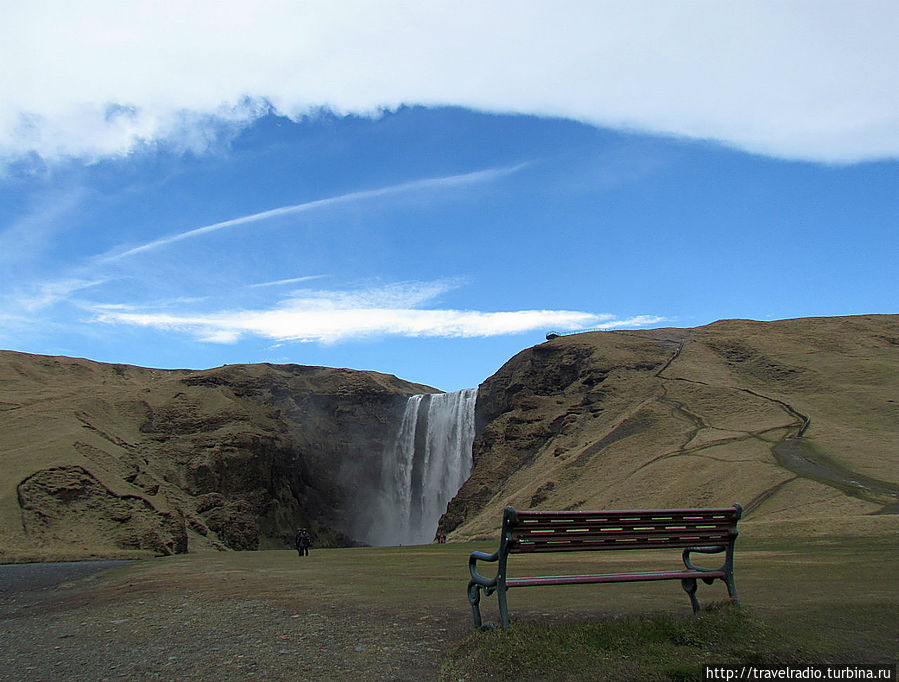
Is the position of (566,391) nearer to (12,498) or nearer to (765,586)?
(12,498)

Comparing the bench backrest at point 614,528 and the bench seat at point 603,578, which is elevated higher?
the bench backrest at point 614,528

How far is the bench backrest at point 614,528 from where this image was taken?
5.61 meters

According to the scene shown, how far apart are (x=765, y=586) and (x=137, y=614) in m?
8.57

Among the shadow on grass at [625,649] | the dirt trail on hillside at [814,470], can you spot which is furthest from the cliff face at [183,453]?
the dirt trail on hillside at [814,470]

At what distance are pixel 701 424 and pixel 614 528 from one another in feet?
134

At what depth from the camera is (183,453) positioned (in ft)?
184

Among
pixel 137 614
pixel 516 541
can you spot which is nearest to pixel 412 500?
pixel 137 614

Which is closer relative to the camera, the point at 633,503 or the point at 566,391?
the point at 633,503

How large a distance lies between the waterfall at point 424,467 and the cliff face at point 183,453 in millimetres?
2699

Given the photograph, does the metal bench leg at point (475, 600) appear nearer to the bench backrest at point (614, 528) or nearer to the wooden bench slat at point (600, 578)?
the wooden bench slat at point (600, 578)

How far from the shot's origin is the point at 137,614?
904 cm

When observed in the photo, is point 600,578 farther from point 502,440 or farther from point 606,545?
point 502,440

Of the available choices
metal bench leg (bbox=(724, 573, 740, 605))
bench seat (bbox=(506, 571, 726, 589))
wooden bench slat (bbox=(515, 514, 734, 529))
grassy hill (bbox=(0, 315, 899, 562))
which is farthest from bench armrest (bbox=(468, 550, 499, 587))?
grassy hill (bbox=(0, 315, 899, 562))

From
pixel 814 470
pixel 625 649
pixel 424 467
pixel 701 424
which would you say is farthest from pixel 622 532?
pixel 424 467
